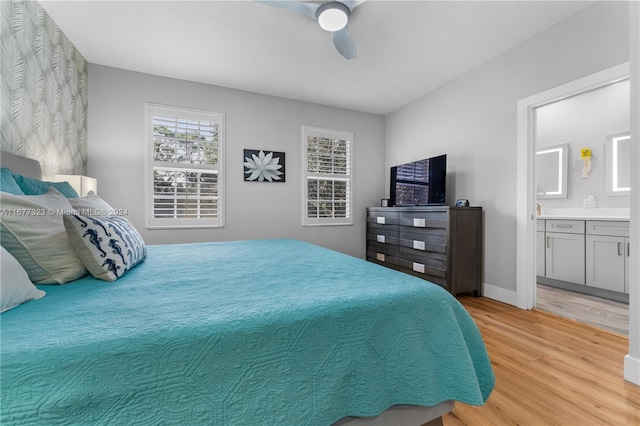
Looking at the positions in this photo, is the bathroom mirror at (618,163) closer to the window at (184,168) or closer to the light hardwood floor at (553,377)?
the light hardwood floor at (553,377)

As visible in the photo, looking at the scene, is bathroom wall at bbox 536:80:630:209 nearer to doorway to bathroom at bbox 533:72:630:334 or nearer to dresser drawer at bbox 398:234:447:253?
doorway to bathroom at bbox 533:72:630:334

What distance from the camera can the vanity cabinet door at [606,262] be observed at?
9.83 ft

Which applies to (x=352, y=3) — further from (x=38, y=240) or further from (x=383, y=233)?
(x=383, y=233)

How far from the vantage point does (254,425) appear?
732 millimetres

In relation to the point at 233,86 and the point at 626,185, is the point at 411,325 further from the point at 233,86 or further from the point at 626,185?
the point at 626,185

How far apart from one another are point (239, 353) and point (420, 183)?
3446 millimetres

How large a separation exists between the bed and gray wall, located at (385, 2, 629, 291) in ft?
7.83

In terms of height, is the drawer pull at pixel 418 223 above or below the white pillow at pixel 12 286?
above

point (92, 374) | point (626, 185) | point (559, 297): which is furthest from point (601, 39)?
point (92, 374)

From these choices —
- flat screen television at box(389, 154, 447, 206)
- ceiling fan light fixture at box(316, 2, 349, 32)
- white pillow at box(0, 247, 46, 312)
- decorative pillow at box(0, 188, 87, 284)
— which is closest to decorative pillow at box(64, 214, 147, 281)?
decorative pillow at box(0, 188, 87, 284)

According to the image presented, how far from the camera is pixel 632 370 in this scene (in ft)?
5.30

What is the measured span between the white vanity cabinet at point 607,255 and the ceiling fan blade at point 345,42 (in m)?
3.34

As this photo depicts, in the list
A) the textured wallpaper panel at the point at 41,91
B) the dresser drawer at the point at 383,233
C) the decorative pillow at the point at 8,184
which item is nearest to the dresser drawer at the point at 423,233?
the dresser drawer at the point at 383,233

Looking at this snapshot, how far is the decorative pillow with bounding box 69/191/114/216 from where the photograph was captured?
1.57 meters
